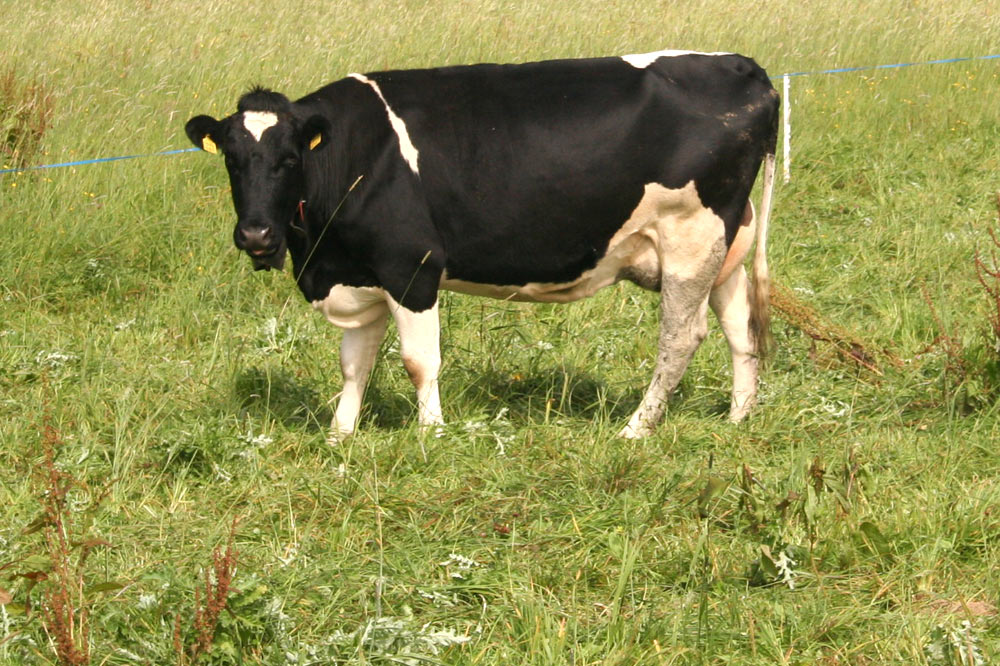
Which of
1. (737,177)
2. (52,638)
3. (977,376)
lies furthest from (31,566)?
(977,376)

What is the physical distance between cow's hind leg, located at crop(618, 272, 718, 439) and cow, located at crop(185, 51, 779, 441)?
0.03ft

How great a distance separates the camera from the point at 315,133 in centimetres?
515

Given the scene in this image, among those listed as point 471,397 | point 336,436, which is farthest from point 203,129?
point 471,397

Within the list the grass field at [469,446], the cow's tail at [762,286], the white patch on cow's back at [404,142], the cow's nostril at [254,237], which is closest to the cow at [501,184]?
the white patch on cow's back at [404,142]

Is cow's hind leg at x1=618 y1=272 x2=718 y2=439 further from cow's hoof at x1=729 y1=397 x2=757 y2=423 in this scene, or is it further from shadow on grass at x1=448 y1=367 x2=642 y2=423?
cow's hoof at x1=729 y1=397 x2=757 y2=423

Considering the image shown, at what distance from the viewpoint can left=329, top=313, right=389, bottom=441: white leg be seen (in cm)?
557

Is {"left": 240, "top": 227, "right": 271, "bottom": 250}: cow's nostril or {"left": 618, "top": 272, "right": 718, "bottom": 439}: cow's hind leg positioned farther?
{"left": 618, "top": 272, "right": 718, "bottom": 439}: cow's hind leg

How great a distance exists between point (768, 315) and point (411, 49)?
5.90 meters

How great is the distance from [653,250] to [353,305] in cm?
134

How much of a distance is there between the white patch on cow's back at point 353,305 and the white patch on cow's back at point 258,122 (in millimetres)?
744

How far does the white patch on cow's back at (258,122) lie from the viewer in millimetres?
5038

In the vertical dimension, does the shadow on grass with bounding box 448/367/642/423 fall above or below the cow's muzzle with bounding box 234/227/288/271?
below

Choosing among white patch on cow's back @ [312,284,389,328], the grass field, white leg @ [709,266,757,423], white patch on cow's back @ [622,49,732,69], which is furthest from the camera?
white leg @ [709,266,757,423]

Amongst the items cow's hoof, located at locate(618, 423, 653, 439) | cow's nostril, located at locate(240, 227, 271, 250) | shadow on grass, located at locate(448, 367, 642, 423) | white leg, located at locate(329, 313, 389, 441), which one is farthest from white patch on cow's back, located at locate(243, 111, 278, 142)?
cow's hoof, located at locate(618, 423, 653, 439)
